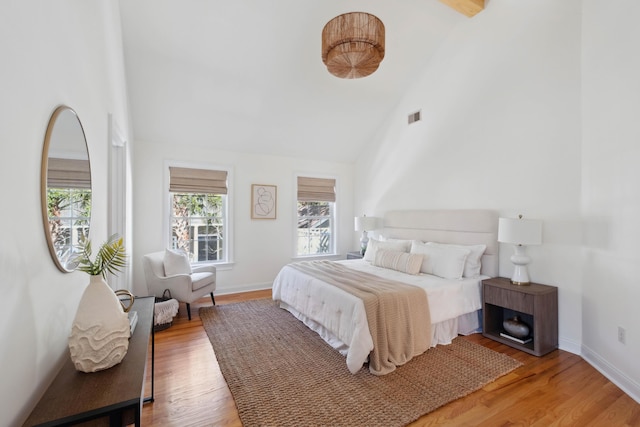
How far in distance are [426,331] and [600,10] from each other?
10.1 feet

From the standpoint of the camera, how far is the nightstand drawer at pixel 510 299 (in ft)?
9.21

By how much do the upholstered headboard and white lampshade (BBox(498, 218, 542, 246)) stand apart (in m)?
0.53

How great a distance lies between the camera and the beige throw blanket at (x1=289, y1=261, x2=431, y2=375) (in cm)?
249

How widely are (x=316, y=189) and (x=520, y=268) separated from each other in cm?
349

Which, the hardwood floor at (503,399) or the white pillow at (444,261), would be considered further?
the white pillow at (444,261)

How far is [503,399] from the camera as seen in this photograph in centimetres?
212

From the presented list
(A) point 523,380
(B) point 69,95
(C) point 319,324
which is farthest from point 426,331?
(B) point 69,95

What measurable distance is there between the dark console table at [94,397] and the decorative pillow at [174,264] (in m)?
2.56

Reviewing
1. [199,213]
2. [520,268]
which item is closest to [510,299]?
[520,268]

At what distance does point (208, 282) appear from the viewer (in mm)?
3961

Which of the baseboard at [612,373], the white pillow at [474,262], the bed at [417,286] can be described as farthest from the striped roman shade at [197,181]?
the baseboard at [612,373]

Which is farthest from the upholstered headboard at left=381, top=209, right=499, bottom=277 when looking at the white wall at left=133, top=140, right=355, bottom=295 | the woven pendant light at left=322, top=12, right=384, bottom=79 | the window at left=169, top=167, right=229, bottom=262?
the window at left=169, top=167, right=229, bottom=262

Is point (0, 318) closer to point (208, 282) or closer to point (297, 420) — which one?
point (297, 420)

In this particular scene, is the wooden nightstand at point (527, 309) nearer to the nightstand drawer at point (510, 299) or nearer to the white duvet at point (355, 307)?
the nightstand drawer at point (510, 299)
